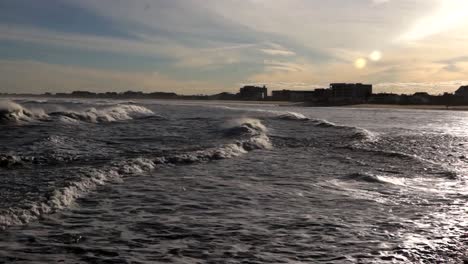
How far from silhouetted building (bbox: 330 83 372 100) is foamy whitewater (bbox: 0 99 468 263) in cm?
14112

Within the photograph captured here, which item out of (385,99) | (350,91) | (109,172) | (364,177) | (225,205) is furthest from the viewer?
(350,91)

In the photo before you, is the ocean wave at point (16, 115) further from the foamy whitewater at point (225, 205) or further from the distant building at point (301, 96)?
the distant building at point (301, 96)

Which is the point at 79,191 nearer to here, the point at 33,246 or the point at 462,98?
the point at 33,246

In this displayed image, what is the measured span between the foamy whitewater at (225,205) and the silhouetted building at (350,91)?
14112 centimetres

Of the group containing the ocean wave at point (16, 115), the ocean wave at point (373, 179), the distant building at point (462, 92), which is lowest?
the ocean wave at point (373, 179)

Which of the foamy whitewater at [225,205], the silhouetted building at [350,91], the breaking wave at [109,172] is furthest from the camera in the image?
the silhouetted building at [350,91]

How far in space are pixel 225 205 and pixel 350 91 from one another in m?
155

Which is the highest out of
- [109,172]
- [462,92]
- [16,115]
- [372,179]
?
[462,92]

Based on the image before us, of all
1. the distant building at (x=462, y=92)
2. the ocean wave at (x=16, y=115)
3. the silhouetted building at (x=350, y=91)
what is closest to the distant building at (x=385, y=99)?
the silhouetted building at (x=350, y=91)

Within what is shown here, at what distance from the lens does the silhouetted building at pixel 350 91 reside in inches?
6083

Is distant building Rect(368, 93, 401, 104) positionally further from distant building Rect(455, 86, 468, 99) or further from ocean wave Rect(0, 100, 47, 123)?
ocean wave Rect(0, 100, 47, 123)

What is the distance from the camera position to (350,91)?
15775cm

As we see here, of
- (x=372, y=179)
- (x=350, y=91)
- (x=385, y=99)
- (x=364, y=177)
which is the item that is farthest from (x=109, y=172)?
(x=350, y=91)

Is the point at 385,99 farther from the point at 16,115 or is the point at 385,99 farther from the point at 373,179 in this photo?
the point at 373,179
